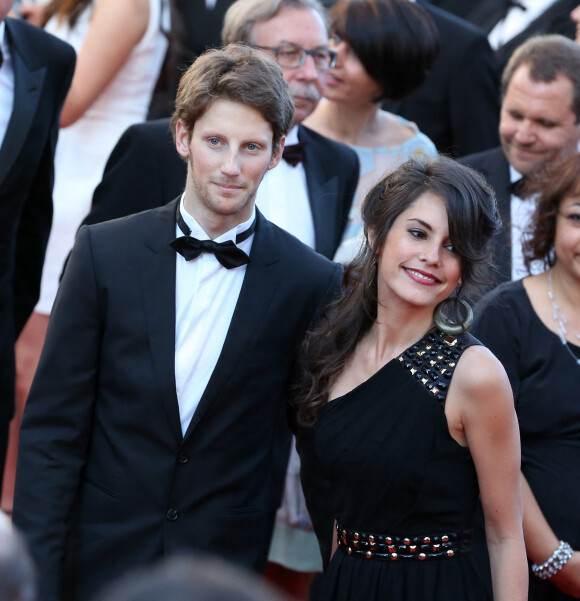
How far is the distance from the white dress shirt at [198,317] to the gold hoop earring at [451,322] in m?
0.53

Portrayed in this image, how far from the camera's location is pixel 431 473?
2658mm

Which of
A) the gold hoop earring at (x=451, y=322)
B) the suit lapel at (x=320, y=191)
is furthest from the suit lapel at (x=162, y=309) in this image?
the suit lapel at (x=320, y=191)

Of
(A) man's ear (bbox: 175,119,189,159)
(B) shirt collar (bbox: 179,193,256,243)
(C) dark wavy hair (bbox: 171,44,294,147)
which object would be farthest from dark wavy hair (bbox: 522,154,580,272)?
(A) man's ear (bbox: 175,119,189,159)

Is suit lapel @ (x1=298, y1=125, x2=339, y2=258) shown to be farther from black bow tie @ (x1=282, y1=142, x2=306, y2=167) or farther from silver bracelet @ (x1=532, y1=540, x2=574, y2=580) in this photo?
silver bracelet @ (x1=532, y1=540, x2=574, y2=580)

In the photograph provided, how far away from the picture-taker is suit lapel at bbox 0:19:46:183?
3527 millimetres

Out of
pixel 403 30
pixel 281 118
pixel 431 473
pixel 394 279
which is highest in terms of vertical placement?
pixel 403 30

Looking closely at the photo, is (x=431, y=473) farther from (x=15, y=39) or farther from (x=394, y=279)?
(x=15, y=39)

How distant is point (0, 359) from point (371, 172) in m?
1.73

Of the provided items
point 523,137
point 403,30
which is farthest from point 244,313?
point 403,30

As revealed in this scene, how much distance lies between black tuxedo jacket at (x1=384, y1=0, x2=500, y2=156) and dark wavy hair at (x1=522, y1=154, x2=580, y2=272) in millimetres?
1495

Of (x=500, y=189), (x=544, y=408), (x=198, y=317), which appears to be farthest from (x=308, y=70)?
(x=544, y=408)

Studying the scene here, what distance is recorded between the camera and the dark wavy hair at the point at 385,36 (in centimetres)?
441

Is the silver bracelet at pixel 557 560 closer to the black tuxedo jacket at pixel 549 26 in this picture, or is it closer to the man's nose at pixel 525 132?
the man's nose at pixel 525 132

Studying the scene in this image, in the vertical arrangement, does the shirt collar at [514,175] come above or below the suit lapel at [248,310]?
above
